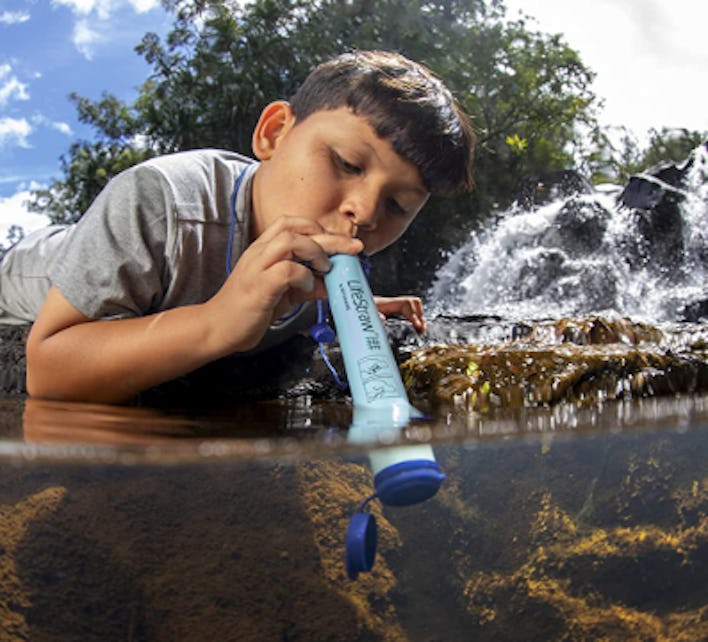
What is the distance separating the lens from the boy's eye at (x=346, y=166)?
0.65 meters

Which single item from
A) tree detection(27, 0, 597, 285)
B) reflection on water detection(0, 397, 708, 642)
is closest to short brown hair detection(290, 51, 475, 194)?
reflection on water detection(0, 397, 708, 642)

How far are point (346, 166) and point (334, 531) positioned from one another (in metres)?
0.38

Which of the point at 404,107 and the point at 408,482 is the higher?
the point at 404,107

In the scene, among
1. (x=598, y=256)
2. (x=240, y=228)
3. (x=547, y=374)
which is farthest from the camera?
(x=598, y=256)

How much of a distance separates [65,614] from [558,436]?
0.74 ft

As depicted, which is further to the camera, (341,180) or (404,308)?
(404,308)

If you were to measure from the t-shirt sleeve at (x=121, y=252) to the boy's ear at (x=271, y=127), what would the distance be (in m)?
0.11

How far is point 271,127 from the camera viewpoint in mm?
726

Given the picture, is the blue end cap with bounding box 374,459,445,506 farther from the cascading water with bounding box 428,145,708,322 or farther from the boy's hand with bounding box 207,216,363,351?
the cascading water with bounding box 428,145,708,322

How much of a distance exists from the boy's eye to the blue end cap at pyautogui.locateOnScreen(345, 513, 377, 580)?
1.24 ft

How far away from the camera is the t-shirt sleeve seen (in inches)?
24.5

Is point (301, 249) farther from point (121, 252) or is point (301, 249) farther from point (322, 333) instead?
point (121, 252)

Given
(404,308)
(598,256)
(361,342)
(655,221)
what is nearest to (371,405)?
(361,342)

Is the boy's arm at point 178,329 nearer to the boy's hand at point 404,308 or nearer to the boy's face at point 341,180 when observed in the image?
the boy's face at point 341,180
